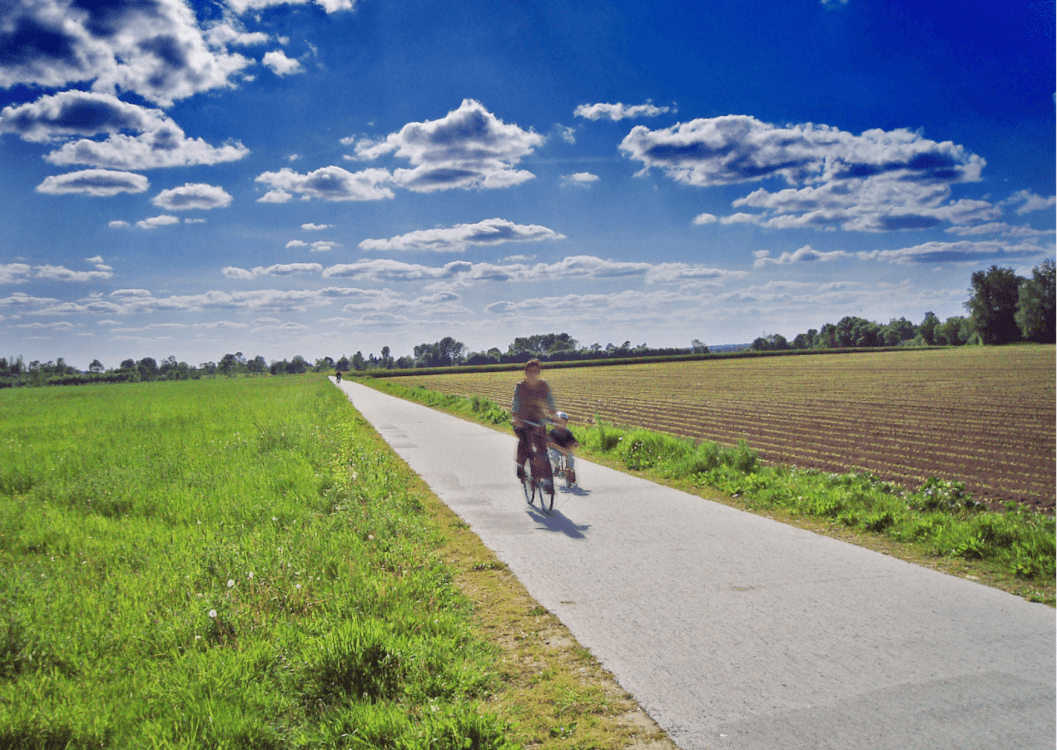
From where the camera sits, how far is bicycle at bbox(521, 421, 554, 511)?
8117 millimetres

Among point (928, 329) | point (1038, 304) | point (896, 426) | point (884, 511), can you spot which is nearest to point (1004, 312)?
point (1038, 304)

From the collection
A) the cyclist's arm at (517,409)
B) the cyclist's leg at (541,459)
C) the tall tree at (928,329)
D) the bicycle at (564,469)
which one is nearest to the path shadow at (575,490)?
the bicycle at (564,469)

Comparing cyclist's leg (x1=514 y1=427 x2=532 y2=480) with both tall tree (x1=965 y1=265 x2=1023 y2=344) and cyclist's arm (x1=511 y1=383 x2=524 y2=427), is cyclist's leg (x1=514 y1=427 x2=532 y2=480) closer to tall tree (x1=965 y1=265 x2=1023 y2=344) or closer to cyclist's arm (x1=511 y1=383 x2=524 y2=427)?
cyclist's arm (x1=511 y1=383 x2=524 y2=427)

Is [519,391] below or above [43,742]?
above

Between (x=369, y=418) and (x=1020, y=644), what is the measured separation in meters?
22.1

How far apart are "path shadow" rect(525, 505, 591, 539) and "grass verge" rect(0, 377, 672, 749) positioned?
3.29ft

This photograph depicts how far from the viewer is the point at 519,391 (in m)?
8.47

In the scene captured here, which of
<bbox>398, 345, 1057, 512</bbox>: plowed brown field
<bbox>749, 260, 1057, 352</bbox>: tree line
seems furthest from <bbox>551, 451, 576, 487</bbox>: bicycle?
<bbox>749, 260, 1057, 352</bbox>: tree line

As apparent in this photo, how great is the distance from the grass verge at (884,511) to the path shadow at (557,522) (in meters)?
2.49

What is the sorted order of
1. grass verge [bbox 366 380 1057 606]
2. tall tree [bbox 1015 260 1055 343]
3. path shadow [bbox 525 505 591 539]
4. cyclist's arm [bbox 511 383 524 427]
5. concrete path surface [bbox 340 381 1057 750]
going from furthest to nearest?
tall tree [bbox 1015 260 1055 343]
cyclist's arm [bbox 511 383 524 427]
path shadow [bbox 525 505 591 539]
grass verge [bbox 366 380 1057 606]
concrete path surface [bbox 340 381 1057 750]

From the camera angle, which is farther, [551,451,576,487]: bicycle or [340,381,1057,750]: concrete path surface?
[551,451,576,487]: bicycle

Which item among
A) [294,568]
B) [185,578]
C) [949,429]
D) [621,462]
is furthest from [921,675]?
[949,429]

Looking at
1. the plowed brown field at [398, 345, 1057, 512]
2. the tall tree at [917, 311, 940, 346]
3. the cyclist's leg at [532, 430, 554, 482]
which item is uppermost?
the tall tree at [917, 311, 940, 346]

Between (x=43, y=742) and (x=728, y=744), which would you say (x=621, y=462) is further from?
(x=43, y=742)
